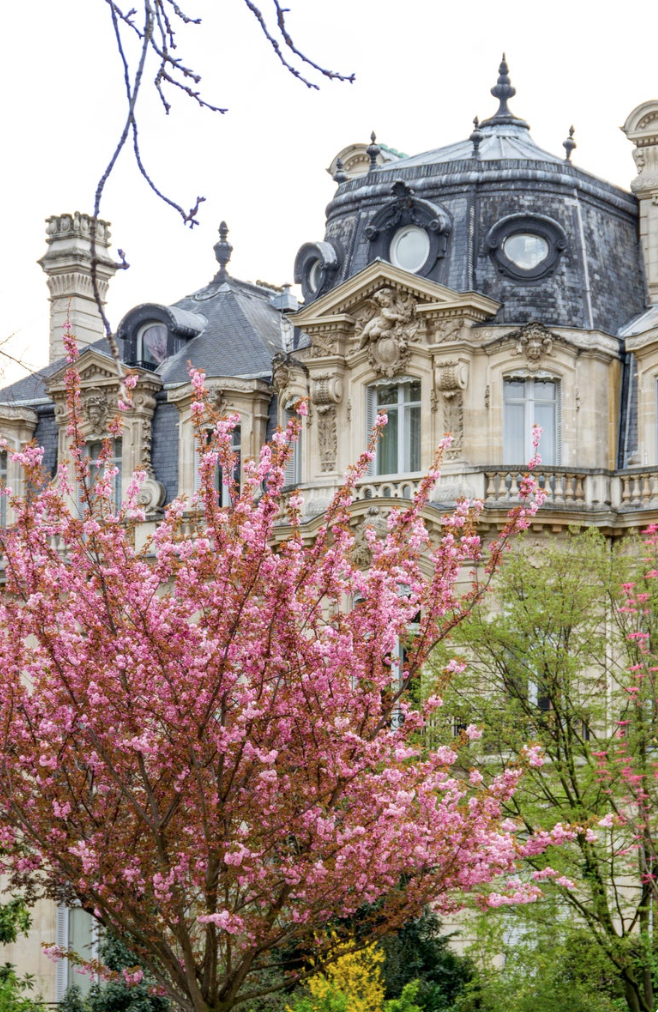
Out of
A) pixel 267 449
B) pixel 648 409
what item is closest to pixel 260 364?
pixel 648 409

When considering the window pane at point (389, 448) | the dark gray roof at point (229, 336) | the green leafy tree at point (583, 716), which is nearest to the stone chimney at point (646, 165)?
the window pane at point (389, 448)

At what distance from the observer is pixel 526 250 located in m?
35.1

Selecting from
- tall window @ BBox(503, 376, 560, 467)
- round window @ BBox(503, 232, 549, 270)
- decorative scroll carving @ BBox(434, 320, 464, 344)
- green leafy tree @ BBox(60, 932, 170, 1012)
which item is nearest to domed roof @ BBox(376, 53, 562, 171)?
round window @ BBox(503, 232, 549, 270)

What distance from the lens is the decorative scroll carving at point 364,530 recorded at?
110ft

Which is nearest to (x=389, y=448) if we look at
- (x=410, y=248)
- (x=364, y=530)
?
(x=364, y=530)

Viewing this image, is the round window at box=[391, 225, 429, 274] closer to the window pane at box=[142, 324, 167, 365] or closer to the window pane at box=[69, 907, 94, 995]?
the window pane at box=[142, 324, 167, 365]

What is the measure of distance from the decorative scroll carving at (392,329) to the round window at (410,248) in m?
1.09

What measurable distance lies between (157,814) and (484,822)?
2942 millimetres

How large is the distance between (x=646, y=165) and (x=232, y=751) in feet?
73.0

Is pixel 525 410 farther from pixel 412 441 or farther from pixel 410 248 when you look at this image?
pixel 410 248

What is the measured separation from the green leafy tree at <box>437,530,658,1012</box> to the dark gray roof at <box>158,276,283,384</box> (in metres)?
11.8

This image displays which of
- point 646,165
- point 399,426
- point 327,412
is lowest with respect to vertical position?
point 399,426

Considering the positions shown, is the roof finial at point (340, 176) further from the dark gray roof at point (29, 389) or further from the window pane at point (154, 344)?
the dark gray roof at point (29, 389)

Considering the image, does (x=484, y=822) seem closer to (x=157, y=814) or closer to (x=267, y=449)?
(x=157, y=814)
